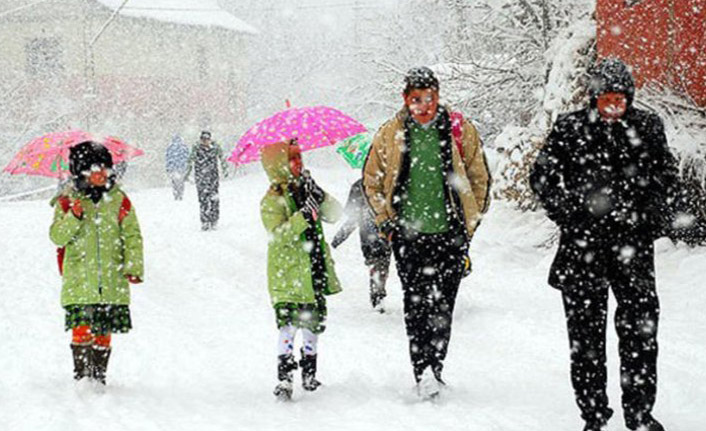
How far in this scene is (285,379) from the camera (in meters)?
5.63

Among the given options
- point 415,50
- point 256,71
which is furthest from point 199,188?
point 256,71

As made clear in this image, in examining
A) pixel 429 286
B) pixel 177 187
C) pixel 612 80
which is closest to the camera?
pixel 612 80

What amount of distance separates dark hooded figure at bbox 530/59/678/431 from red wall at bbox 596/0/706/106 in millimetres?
5936

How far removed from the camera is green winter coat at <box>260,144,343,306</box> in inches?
223

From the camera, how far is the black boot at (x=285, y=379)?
561cm

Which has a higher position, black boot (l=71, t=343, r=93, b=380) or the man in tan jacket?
the man in tan jacket

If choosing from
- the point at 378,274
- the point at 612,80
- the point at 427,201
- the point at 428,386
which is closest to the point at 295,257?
the point at 427,201

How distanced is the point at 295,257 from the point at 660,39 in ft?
21.6

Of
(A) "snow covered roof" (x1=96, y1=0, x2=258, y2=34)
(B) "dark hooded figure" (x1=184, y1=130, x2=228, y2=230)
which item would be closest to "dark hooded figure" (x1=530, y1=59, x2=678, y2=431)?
(B) "dark hooded figure" (x1=184, y1=130, x2=228, y2=230)

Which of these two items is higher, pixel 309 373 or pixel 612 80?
pixel 612 80

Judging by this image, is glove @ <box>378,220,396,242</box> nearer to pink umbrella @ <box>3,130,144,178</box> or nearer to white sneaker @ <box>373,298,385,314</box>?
pink umbrella @ <box>3,130,144,178</box>

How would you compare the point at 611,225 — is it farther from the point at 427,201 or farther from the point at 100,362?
the point at 100,362

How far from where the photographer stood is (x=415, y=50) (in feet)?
137

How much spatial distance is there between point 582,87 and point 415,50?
3039cm
